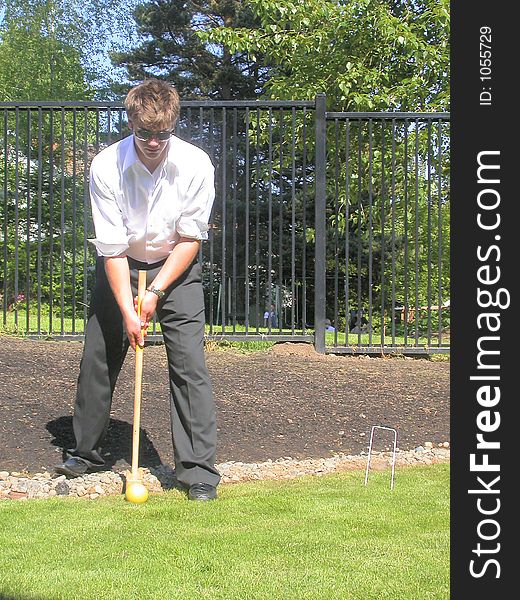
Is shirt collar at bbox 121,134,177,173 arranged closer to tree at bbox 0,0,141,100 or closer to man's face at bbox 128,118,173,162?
man's face at bbox 128,118,173,162

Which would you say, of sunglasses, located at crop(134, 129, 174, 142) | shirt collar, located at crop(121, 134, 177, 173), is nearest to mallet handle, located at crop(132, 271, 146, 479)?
shirt collar, located at crop(121, 134, 177, 173)

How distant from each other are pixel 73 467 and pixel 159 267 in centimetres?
128

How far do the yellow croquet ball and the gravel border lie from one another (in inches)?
12.4

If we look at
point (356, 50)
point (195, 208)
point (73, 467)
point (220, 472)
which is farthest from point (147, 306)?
point (356, 50)

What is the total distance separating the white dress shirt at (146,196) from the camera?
15.0 ft

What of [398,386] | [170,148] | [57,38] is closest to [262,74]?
[57,38]

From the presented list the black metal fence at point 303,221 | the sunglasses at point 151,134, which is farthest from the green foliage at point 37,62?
the sunglasses at point 151,134

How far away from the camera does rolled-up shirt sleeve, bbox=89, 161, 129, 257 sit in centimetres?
453

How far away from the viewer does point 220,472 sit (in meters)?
5.21

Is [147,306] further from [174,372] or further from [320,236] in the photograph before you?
[320,236]

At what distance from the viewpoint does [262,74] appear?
97.8ft

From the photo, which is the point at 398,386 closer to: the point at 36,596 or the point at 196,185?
the point at 196,185

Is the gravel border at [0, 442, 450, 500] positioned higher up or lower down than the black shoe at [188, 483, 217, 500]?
lower down

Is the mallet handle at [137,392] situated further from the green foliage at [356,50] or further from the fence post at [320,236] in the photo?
the green foliage at [356,50]
